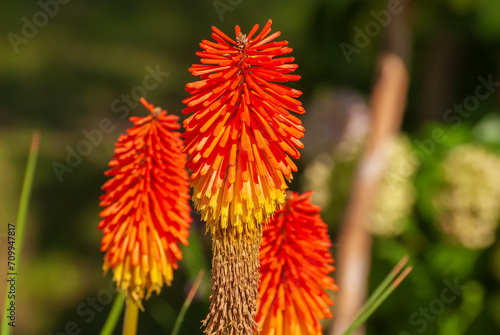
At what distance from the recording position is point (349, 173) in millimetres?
2523

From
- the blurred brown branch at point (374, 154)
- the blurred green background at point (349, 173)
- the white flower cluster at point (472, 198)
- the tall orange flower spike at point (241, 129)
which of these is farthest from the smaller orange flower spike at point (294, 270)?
the white flower cluster at point (472, 198)

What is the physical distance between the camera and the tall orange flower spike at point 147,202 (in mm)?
659

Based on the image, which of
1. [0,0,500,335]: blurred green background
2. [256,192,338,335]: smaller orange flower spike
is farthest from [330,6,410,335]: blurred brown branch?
[256,192,338,335]: smaller orange flower spike

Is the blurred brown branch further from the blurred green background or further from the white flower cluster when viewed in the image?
the white flower cluster

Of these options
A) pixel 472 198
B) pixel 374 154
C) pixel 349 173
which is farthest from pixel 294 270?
pixel 349 173

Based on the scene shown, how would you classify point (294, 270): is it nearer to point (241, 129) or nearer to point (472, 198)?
point (241, 129)

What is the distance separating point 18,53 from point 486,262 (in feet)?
16.9

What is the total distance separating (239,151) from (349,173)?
6.46 ft

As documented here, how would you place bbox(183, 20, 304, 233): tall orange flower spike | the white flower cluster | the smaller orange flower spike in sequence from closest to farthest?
bbox(183, 20, 304, 233): tall orange flower spike, the smaller orange flower spike, the white flower cluster

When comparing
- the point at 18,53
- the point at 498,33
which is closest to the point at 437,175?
the point at 498,33

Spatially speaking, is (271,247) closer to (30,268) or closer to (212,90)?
(212,90)

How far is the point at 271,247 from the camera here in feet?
2.28

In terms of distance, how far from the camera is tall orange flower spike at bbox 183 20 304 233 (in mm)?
575

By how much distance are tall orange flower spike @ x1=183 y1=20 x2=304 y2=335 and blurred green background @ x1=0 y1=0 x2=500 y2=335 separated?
1100 millimetres
